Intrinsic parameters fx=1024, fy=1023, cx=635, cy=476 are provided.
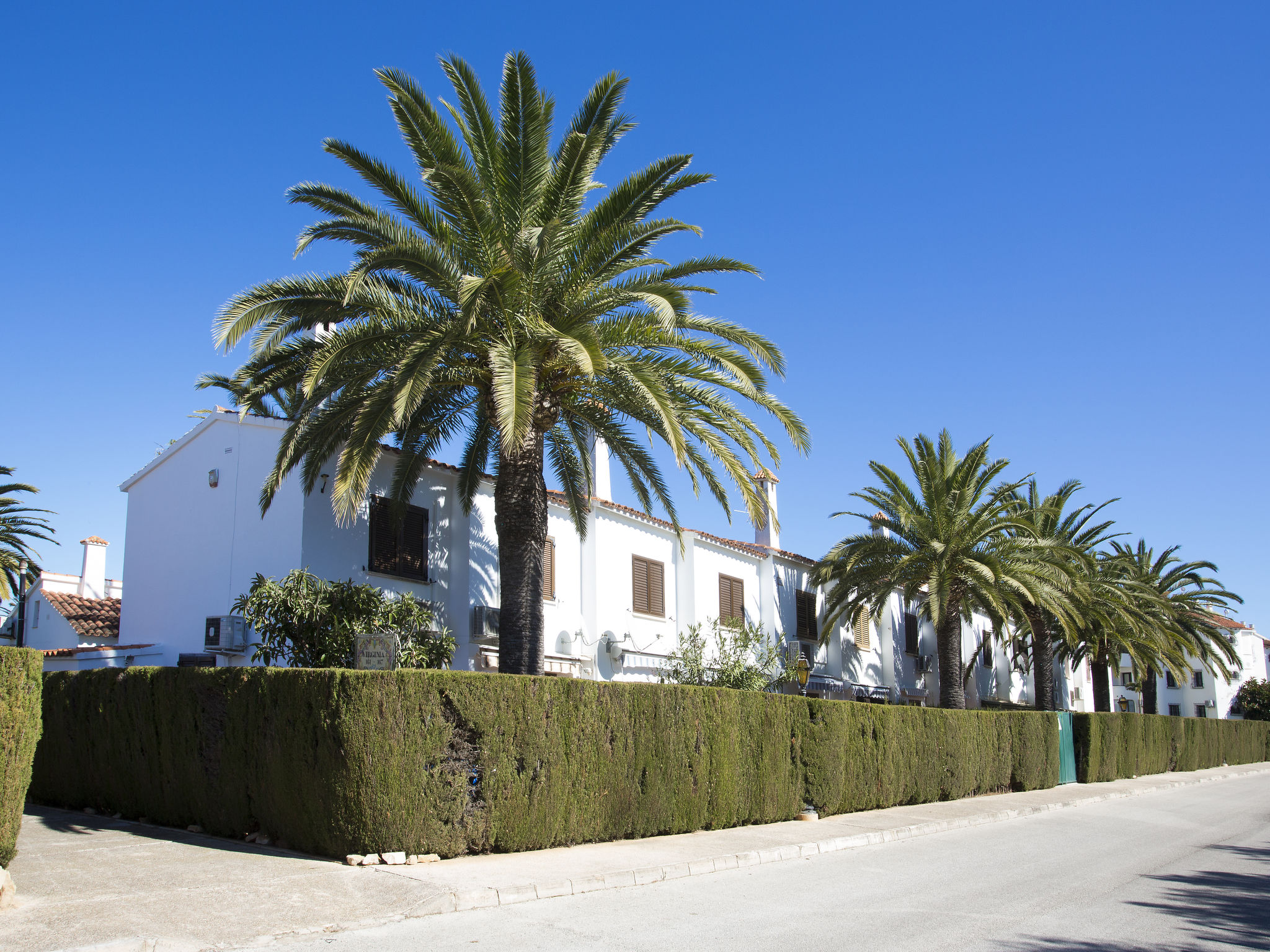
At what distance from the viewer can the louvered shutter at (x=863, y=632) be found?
107 ft

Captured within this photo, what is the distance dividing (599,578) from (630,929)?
13871 mm

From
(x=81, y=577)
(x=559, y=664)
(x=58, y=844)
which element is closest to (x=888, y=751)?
(x=559, y=664)

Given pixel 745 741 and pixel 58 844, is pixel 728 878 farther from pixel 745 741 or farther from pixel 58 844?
pixel 58 844

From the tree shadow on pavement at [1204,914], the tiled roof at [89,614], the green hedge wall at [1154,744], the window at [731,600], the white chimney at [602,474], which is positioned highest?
the white chimney at [602,474]

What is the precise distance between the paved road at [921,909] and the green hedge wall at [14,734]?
113 inches

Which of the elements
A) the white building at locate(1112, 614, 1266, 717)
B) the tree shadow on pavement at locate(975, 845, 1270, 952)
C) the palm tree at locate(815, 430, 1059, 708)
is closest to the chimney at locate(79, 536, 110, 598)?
the palm tree at locate(815, 430, 1059, 708)

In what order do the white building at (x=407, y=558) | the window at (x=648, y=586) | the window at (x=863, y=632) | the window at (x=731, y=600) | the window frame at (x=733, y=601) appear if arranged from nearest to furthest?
the white building at (x=407, y=558) < the window at (x=648, y=586) < the window frame at (x=733, y=601) < the window at (x=731, y=600) < the window at (x=863, y=632)

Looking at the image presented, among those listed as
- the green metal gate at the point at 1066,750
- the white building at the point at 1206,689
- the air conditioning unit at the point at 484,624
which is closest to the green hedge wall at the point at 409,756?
the air conditioning unit at the point at 484,624

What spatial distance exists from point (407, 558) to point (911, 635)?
23387 mm

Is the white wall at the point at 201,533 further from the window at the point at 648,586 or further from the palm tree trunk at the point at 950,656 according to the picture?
the palm tree trunk at the point at 950,656

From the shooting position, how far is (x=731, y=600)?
26.7 metres

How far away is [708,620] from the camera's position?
1003 inches

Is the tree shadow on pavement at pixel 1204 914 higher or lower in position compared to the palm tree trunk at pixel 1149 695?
lower

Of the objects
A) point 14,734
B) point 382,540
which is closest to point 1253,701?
point 382,540
